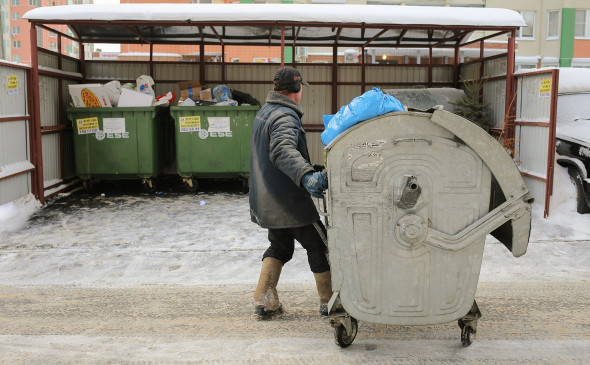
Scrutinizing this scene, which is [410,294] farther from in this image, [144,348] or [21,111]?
[21,111]

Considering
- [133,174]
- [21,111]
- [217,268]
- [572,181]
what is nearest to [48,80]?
[21,111]

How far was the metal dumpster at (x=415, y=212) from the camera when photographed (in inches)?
134

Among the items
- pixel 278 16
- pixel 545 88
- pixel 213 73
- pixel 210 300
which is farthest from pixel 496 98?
pixel 210 300

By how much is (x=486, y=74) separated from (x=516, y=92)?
1.81m

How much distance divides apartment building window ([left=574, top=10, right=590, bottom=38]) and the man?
92.7ft

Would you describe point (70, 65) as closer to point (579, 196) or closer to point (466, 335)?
point (579, 196)

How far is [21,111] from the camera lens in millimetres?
8414

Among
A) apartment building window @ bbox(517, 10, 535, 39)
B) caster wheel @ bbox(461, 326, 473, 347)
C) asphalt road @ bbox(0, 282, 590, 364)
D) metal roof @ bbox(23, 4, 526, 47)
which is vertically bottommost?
asphalt road @ bbox(0, 282, 590, 364)

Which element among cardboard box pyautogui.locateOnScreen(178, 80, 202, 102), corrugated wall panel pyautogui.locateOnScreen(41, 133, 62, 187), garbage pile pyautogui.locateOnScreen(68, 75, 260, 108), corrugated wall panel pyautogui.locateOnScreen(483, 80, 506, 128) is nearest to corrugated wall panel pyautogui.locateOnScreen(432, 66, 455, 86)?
corrugated wall panel pyautogui.locateOnScreen(483, 80, 506, 128)

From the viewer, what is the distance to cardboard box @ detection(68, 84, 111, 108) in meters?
9.73

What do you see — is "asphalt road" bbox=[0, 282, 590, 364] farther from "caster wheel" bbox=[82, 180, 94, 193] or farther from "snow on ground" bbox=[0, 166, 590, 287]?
"caster wheel" bbox=[82, 180, 94, 193]

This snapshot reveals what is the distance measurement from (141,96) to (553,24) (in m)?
24.5

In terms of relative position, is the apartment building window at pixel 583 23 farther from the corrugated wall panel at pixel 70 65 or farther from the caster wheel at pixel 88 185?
the caster wheel at pixel 88 185

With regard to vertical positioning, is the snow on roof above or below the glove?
above
